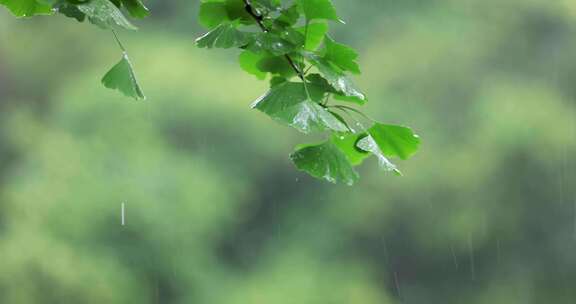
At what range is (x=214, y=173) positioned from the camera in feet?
21.5

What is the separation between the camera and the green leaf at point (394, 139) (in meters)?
0.90

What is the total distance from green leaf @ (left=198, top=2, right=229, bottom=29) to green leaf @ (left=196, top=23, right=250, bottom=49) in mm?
70

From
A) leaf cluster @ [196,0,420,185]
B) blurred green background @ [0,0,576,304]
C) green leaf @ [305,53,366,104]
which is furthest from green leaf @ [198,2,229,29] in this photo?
blurred green background @ [0,0,576,304]

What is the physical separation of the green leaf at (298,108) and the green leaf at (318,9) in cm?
7

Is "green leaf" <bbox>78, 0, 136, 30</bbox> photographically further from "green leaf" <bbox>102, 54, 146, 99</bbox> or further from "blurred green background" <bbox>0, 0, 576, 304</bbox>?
"blurred green background" <bbox>0, 0, 576, 304</bbox>

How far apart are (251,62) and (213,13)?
0.06 metres

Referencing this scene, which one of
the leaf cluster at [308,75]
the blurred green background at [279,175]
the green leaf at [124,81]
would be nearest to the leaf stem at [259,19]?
the leaf cluster at [308,75]

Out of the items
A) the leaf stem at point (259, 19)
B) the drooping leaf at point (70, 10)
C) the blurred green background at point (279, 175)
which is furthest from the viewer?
the blurred green background at point (279, 175)

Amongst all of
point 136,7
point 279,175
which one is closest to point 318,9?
point 136,7

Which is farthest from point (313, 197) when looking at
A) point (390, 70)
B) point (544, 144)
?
point (544, 144)

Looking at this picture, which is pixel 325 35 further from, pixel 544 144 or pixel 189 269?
pixel 544 144

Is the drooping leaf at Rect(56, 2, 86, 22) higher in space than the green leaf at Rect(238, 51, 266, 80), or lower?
higher

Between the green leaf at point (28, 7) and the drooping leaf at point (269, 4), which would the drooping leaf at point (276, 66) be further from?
the green leaf at point (28, 7)

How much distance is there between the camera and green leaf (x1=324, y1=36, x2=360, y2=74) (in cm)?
86
